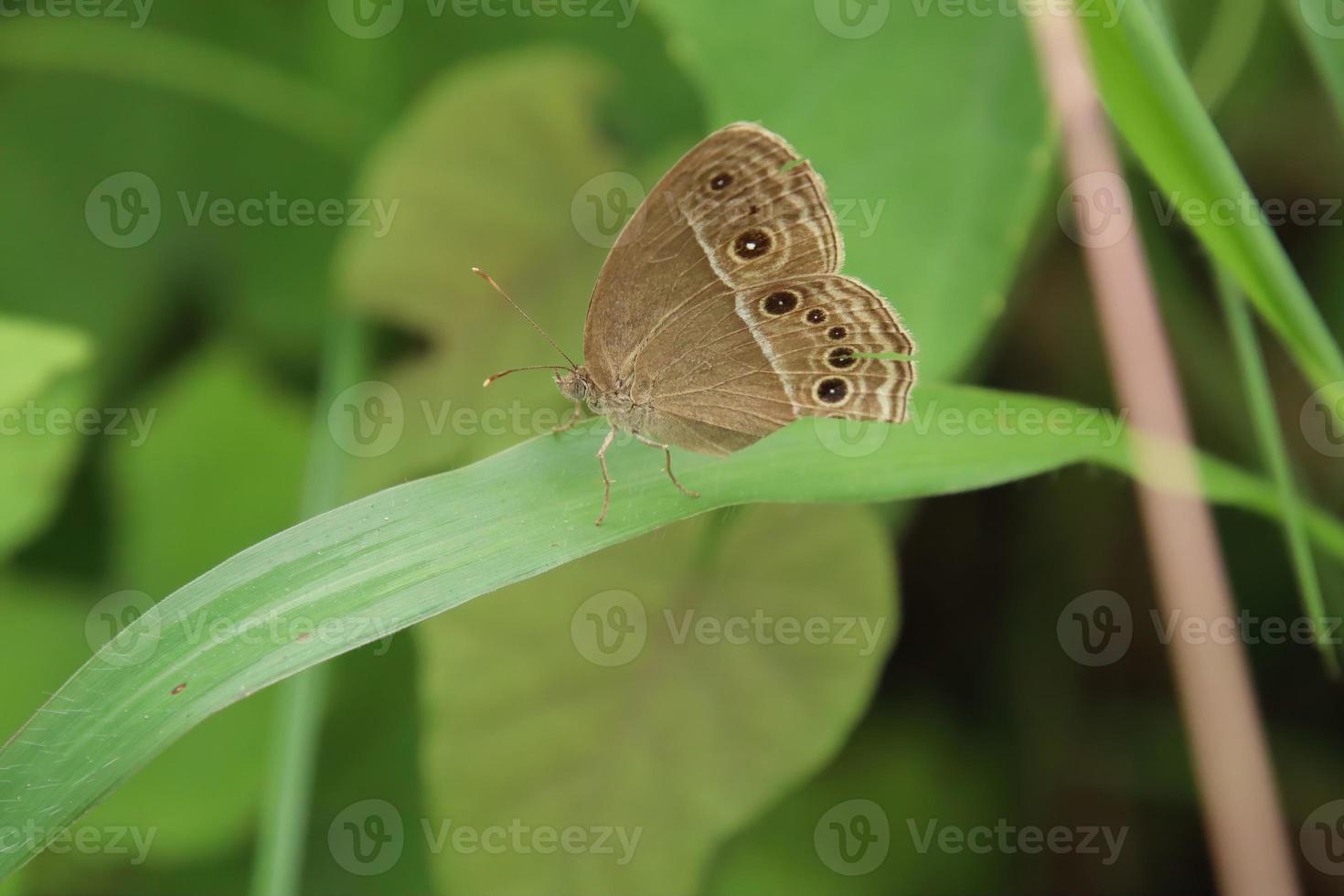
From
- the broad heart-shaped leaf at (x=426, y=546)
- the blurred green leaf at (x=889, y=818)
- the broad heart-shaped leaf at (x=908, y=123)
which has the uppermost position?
the broad heart-shaped leaf at (x=908, y=123)

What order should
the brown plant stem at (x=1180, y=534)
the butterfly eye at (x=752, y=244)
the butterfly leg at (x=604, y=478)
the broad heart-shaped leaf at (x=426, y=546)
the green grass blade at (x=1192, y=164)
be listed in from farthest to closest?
1. the brown plant stem at (x=1180, y=534)
2. the butterfly eye at (x=752, y=244)
3. the butterfly leg at (x=604, y=478)
4. the green grass blade at (x=1192, y=164)
5. the broad heart-shaped leaf at (x=426, y=546)

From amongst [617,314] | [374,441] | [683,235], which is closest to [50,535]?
[374,441]

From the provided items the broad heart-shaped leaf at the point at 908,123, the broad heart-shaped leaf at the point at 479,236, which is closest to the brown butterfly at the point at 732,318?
the broad heart-shaped leaf at the point at 908,123

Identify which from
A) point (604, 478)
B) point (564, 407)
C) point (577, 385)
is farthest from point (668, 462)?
point (564, 407)

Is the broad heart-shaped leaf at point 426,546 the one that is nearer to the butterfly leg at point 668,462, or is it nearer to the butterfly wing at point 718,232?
the butterfly leg at point 668,462

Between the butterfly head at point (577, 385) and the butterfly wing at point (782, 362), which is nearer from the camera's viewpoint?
the butterfly wing at point (782, 362)

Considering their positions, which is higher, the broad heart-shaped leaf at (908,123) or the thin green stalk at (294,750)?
the broad heart-shaped leaf at (908,123)

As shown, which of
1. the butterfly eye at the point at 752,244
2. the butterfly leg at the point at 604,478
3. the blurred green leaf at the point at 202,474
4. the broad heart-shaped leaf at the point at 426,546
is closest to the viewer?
the broad heart-shaped leaf at the point at 426,546

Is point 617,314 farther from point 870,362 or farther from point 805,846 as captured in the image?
point 805,846
